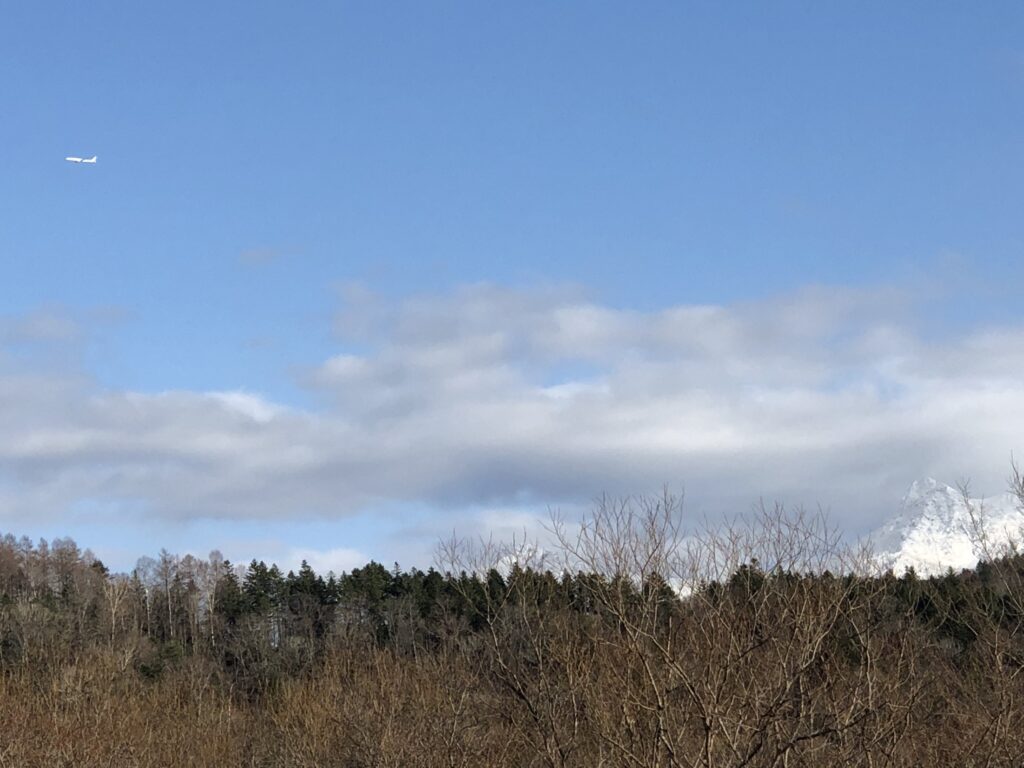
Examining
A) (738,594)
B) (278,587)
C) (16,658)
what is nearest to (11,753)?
(738,594)

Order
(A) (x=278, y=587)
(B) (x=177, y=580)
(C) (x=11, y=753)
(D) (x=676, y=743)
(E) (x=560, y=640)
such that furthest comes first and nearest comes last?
(B) (x=177, y=580)
(A) (x=278, y=587)
(C) (x=11, y=753)
(E) (x=560, y=640)
(D) (x=676, y=743)

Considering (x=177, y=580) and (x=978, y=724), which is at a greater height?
(x=177, y=580)

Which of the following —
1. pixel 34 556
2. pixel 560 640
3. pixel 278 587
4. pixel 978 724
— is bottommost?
pixel 978 724

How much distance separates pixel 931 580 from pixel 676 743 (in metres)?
42.5

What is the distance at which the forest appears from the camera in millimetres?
15711

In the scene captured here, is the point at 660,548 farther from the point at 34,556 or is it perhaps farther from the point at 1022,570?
the point at 34,556

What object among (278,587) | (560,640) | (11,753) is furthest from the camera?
(278,587)

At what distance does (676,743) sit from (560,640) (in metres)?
10.1

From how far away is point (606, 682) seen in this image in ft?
66.1

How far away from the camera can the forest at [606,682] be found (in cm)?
1571

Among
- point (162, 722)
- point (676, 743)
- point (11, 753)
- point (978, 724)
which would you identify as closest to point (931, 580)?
point (978, 724)

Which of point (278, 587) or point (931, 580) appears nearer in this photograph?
point (931, 580)

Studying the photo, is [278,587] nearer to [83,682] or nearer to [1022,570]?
[83,682]

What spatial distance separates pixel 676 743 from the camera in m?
14.8
